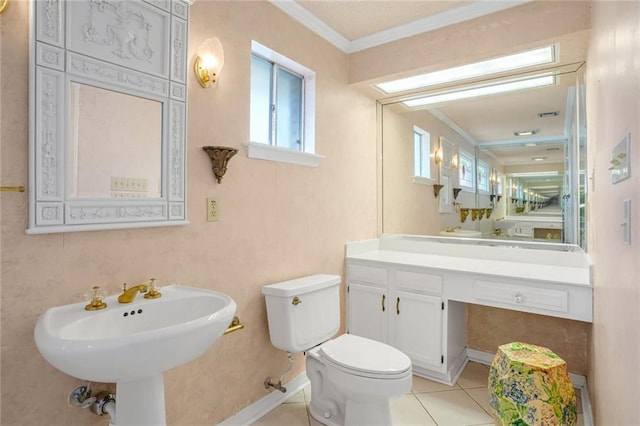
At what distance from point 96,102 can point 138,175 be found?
308 millimetres

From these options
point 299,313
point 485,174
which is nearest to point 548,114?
point 485,174

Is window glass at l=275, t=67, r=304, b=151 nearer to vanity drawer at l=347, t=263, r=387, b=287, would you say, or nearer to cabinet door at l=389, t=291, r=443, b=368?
vanity drawer at l=347, t=263, r=387, b=287

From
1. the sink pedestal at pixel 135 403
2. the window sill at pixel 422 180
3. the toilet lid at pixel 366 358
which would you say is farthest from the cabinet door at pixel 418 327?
the sink pedestal at pixel 135 403

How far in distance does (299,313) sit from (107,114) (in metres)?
1.35

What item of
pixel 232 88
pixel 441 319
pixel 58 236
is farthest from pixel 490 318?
pixel 58 236

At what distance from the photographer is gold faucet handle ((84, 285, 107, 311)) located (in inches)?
50.6

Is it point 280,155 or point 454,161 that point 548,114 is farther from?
point 280,155

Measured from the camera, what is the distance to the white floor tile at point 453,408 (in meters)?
2.02

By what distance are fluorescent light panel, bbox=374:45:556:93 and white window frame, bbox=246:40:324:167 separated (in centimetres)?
68

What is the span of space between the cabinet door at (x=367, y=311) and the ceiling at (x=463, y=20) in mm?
1401

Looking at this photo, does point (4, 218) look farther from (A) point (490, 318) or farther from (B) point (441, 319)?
(A) point (490, 318)

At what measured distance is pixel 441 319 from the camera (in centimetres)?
233

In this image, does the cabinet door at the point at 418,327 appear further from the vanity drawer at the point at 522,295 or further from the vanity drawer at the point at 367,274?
the vanity drawer at the point at 522,295

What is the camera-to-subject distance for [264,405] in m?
2.09
